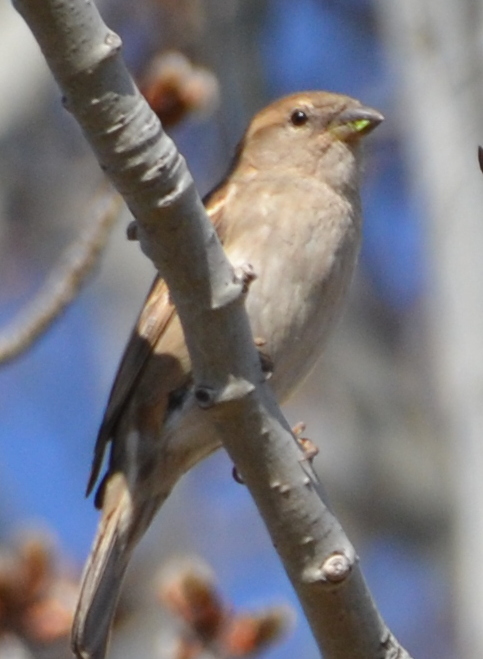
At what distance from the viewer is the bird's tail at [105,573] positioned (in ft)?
14.0

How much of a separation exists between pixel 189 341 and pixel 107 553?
142 cm

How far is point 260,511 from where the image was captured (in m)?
3.50

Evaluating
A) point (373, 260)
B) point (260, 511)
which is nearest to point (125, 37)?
point (373, 260)

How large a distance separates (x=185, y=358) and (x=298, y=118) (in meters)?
1.15

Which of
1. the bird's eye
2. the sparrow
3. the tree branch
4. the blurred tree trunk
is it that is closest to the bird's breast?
the sparrow

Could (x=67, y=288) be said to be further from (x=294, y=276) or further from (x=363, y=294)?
(x=363, y=294)

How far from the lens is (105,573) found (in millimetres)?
4422

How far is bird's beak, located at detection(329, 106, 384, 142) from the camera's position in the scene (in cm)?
509

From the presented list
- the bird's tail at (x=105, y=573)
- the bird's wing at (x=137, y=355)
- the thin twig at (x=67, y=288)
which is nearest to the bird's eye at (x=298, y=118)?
the bird's wing at (x=137, y=355)

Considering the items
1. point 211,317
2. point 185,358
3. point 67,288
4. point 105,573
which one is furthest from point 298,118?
point 211,317

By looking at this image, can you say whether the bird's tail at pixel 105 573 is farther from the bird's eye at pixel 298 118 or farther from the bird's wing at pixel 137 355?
the bird's eye at pixel 298 118

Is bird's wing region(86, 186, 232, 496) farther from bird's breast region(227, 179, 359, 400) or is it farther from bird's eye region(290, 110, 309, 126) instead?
bird's eye region(290, 110, 309, 126)

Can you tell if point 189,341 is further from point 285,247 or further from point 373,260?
point 373,260

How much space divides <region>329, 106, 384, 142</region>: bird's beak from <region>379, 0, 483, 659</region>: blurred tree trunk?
3.55 feet
